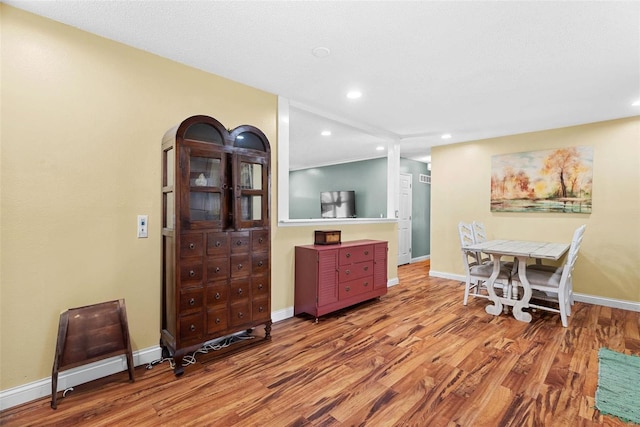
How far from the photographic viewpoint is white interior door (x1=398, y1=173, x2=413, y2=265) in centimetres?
649

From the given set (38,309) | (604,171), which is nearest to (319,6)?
(38,309)

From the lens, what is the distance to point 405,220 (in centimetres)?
664

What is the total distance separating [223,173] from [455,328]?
8.95ft

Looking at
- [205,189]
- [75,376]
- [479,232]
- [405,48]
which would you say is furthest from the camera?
[479,232]

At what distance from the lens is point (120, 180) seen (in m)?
2.22

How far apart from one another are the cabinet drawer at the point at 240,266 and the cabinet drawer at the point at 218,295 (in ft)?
0.40

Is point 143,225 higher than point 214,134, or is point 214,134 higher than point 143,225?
point 214,134

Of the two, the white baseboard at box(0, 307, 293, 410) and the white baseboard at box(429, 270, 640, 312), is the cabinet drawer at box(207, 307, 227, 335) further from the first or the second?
the white baseboard at box(429, 270, 640, 312)

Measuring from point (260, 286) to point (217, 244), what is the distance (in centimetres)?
57

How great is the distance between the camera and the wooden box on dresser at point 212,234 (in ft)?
7.20

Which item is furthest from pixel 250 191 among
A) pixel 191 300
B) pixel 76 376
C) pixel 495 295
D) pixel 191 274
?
pixel 495 295

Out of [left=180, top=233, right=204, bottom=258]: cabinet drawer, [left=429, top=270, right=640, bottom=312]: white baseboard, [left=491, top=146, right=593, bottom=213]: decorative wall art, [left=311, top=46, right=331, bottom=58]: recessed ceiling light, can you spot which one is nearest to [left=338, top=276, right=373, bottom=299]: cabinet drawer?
[left=180, top=233, right=204, bottom=258]: cabinet drawer

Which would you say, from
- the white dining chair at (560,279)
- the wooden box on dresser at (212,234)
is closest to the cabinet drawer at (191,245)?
the wooden box on dresser at (212,234)

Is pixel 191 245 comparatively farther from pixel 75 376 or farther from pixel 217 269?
pixel 75 376
